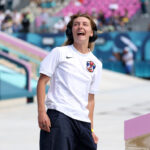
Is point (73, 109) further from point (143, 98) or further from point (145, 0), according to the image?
point (145, 0)

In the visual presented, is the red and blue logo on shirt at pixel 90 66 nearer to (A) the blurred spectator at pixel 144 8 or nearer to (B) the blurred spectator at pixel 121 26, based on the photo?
(B) the blurred spectator at pixel 121 26

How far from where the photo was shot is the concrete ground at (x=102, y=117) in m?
7.78

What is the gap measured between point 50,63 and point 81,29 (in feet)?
1.26

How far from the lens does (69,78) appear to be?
3916mm

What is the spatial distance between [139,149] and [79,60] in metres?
1.18

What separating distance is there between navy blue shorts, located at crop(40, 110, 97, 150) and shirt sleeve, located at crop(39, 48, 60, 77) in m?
0.32

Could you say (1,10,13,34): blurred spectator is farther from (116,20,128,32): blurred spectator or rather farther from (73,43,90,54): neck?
(73,43,90,54): neck

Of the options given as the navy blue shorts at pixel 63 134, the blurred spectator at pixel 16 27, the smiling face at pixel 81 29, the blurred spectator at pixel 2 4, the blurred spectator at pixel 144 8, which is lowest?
the navy blue shorts at pixel 63 134

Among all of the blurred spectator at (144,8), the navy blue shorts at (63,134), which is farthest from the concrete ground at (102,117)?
the blurred spectator at (144,8)

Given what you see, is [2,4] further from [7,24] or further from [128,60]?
[128,60]

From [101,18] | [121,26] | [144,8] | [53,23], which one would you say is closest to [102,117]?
[121,26]

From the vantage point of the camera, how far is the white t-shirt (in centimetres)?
388

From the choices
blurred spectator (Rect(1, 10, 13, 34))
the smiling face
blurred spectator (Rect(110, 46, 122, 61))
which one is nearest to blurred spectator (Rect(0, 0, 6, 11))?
blurred spectator (Rect(1, 10, 13, 34))

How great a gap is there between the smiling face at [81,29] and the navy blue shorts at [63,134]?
0.62m
